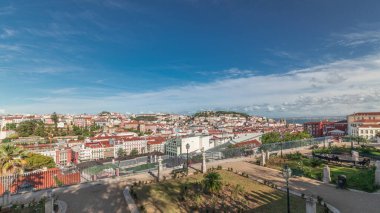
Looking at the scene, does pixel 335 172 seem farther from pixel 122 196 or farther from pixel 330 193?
pixel 122 196

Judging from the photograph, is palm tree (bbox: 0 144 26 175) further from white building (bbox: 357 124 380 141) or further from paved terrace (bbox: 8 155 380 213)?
white building (bbox: 357 124 380 141)

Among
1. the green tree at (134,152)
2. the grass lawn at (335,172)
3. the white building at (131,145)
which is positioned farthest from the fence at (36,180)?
the white building at (131,145)

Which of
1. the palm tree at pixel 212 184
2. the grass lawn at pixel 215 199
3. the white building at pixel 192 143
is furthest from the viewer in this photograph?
the white building at pixel 192 143

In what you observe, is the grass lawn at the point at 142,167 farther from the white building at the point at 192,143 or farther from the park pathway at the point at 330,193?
the white building at the point at 192,143

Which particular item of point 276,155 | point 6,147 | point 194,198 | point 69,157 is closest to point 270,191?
point 194,198

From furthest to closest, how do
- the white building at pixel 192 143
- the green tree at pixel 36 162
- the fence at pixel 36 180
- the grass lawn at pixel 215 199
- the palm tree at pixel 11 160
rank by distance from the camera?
the white building at pixel 192 143 < the green tree at pixel 36 162 < the fence at pixel 36 180 < the palm tree at pixel 11 160 < the grass lawn at pixel 215 199

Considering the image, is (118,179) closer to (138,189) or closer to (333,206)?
(138,189)
